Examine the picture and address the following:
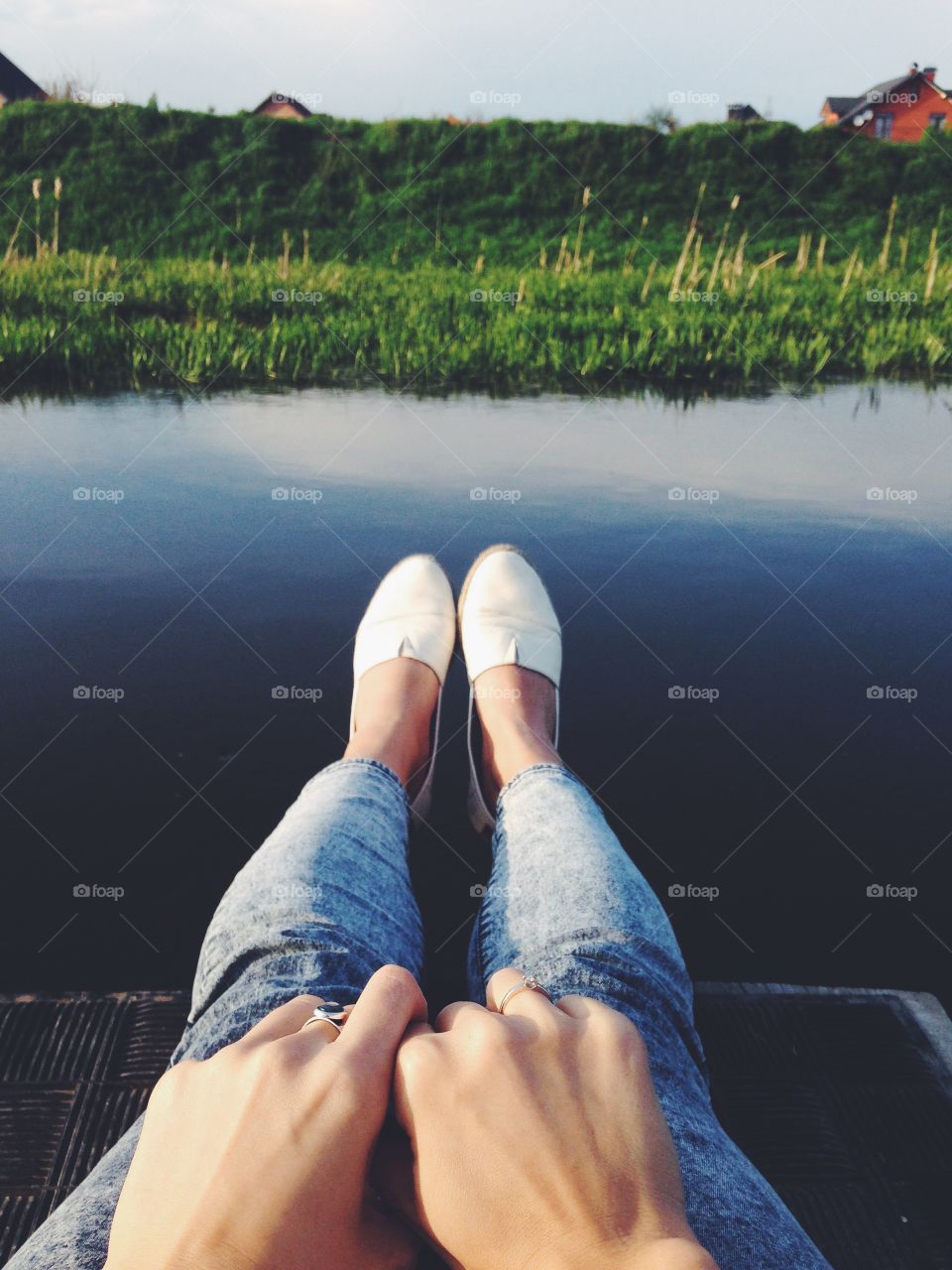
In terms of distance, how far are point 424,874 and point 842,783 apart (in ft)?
2.29

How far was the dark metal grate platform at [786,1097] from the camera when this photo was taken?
0.81 metres

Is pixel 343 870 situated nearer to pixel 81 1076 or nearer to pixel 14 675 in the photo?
pixel 81 1076

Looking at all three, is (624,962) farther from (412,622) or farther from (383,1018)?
(412,622)

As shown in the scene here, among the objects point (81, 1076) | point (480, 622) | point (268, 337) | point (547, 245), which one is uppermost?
point (547, 245)

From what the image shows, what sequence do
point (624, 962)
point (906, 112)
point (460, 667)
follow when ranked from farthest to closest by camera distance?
point (906, 112) < point (460, 667) < point (624, 962)

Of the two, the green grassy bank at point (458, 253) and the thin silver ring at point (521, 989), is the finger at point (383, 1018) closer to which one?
the thin silver ring at point (521, 989)

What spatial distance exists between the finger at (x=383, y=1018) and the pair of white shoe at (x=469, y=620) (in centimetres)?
79

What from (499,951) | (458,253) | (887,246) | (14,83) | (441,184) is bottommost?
(499,951)

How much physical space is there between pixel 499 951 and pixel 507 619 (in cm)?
92

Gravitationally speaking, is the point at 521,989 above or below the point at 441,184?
below

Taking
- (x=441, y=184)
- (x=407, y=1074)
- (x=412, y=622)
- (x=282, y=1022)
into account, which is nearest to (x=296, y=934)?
(x=282, y=1022)

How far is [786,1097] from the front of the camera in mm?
933

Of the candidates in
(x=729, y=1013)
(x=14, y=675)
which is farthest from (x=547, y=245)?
(x=729, y=1013)

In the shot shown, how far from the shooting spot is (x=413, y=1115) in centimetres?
58
